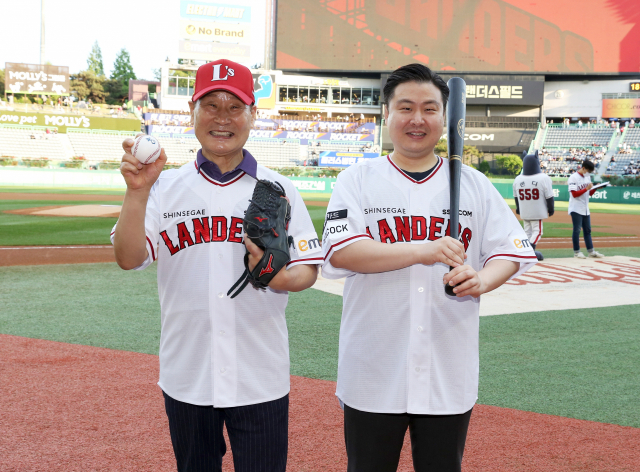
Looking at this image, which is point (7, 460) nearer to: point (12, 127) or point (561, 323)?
point (561, 323)

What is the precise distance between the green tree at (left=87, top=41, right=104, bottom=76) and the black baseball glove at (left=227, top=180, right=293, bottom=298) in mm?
100735

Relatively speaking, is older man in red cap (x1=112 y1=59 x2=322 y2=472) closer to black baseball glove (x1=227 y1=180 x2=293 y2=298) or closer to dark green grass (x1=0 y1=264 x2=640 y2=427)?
black baseball glove (x1=227 y1=180 x2=293 y2=298)

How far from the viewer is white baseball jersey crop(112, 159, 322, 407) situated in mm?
2062

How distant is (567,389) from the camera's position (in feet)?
14.4

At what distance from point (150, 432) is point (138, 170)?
221 centimetres

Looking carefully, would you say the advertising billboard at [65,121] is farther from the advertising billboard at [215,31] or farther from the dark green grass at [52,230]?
the dark green grass at [52,230]

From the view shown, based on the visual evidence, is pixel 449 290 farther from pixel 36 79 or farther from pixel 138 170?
pixel 36 79

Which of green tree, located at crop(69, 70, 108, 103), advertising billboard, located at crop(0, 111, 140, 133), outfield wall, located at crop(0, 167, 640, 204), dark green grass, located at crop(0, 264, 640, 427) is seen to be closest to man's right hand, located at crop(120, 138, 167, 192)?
dark green grass, located at crop(0, 264, 640, 427)

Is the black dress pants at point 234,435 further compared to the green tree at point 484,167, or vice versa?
the green tree at point 484,167

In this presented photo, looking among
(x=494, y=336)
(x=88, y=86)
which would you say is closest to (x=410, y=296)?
(x=494, y=336)

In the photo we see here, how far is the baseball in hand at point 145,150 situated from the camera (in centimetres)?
192

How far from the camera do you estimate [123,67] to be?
95.2m

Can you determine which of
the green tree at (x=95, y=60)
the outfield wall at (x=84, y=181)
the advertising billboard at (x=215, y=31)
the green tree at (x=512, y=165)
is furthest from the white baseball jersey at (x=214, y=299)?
the green tree at (x=95, y=60)

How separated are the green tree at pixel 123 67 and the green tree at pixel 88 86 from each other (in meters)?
16.2
